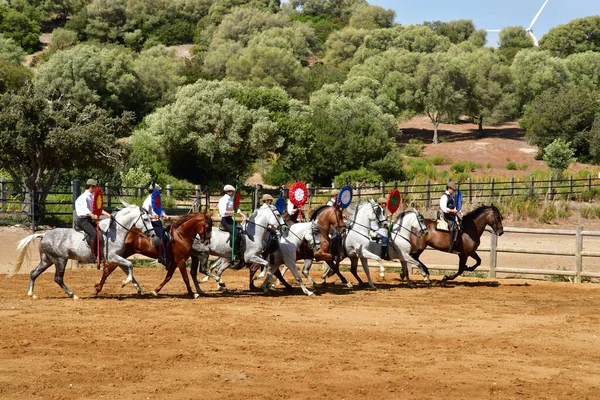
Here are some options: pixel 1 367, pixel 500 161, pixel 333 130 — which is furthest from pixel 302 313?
pixel 500 161

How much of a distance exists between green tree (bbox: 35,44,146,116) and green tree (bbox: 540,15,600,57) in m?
68.3

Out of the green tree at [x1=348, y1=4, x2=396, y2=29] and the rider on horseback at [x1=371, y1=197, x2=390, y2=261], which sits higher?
the green tree at [x1=348, y1=4, x2=396, y2=29]

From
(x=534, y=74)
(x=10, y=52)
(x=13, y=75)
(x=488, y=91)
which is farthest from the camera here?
(x=534, y=74)

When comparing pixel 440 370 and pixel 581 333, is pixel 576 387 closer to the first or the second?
pixel 440 370

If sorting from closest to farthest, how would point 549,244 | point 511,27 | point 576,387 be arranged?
point 576,387 < point 549,244 < point 511,27

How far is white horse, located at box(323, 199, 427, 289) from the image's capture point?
67.4 feet

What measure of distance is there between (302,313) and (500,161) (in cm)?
5688

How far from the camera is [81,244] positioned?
60.1 ft

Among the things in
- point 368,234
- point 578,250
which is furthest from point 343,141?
point 368,234

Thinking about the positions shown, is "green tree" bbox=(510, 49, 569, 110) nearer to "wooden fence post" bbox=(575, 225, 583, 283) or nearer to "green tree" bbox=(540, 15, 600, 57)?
"green tree" bbox=(540, 15, 600, 57)

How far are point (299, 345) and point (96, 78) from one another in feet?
212

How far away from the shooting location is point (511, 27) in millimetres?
136875

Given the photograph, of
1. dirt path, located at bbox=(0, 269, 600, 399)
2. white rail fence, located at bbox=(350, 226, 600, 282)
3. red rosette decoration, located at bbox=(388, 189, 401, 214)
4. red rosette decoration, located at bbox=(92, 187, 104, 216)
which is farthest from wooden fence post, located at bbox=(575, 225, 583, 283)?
red rosette decoration, located at bbox=(92, 187, 104, 216)

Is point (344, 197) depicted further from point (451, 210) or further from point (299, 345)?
point (299, 345)
